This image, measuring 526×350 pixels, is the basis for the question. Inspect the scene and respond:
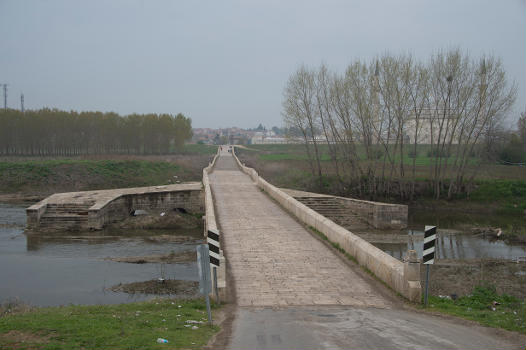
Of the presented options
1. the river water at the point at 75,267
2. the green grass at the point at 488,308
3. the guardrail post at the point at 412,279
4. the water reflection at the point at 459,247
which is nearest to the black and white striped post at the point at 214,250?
the guardrail post at the point at 412,279

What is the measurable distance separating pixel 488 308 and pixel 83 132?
7176 centimetres

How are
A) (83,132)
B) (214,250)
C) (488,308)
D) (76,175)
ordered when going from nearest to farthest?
(214,250) → (488,308) → (76,175) → (83,132)

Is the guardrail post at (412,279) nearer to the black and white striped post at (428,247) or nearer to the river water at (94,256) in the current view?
the black and white striped post at (428,247)

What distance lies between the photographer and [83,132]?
241 ft

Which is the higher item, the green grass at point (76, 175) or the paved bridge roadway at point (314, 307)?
the green grass at point (76, 175)

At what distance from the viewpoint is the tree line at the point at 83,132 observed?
2598 inches

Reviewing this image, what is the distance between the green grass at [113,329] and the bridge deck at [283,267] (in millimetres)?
1737

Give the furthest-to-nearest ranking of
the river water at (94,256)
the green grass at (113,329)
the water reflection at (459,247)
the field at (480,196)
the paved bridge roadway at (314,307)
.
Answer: the field at (480,196)
the water reflection at (459,247)
the river water at (94,256)
the paved bridge roadway at (314,307)
the green grass at (113,329)

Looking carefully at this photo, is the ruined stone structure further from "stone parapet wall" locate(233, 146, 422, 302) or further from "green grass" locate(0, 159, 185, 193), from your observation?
"green grass" locate(0, 159, 185, 193)

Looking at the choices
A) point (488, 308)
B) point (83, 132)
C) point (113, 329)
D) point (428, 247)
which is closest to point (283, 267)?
point (428, 247)

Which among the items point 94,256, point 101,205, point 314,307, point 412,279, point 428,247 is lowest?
point 94,256

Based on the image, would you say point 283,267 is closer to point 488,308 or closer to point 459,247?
point 488,308

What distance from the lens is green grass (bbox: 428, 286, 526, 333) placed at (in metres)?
8.38

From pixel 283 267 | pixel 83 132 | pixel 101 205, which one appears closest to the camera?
pixel 283 267
